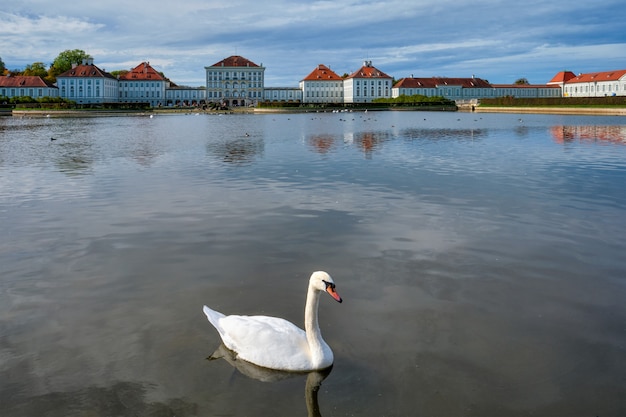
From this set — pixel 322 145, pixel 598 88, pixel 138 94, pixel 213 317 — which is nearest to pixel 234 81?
pixel 138 94

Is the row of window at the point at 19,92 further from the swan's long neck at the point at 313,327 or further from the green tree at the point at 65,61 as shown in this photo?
the swan's long neck at the point at 313,327

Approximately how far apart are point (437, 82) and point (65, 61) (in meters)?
84.3

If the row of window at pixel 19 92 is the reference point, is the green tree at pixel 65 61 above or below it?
above

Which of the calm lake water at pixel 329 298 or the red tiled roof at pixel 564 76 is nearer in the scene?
the calm lake water at pixel 329 298

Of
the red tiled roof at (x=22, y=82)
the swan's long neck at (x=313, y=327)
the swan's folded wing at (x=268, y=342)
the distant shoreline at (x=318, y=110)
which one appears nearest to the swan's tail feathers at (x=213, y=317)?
the swan's folded wing at (x=268, y=342)

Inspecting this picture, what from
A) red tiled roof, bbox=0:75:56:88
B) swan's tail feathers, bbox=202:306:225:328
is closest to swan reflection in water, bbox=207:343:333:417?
swan's tail feathers, bbox=202:306:225:328

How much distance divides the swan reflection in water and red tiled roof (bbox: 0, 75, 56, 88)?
127297 mm

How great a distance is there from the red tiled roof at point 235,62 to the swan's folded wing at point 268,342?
13982cm

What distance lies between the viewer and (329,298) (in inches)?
245

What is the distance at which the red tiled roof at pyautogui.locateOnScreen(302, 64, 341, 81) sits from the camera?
147m

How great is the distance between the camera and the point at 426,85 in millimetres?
144500

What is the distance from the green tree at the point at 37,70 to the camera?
437 ft

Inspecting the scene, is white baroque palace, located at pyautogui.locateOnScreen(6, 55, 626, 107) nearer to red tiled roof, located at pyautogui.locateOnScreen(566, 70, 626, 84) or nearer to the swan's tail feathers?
red tiled roof, located at pyautogui.locateOnScreen(566, 70, 626, 84)

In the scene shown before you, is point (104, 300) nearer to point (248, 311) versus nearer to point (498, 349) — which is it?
point (248, 311)
